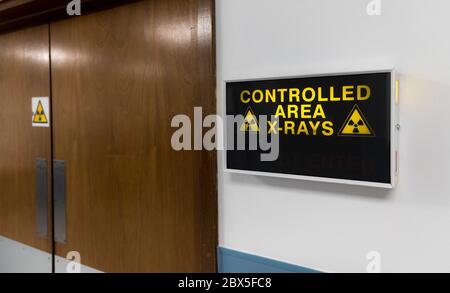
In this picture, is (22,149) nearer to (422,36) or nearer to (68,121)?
(68,121)

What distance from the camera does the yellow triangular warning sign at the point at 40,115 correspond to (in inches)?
73.9

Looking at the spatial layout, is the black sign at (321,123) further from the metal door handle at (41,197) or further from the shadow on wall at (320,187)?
the metal door handle at (41,197)

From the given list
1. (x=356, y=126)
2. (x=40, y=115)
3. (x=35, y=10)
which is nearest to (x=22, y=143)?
(x=40, y=115)

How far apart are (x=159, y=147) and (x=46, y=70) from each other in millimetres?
773

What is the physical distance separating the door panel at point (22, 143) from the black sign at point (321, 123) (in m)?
1.12

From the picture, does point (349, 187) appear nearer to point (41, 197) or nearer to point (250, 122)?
point (250, 122)

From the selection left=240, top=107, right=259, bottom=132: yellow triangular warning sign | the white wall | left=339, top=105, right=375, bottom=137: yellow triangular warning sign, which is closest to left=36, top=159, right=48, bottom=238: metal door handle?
the white wall

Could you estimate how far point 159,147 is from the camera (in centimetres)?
147

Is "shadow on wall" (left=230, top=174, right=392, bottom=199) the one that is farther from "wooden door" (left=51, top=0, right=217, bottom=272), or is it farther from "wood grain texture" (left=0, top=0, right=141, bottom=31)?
"wood grain texture" (left=0, top=0, right=141, bottom=31)

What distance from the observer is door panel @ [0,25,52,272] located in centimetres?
190

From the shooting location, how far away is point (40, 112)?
190 cm

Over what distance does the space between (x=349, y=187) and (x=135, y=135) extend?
83 cm

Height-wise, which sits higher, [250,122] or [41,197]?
[250,122]

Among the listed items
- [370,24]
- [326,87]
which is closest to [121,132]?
[326,87]
